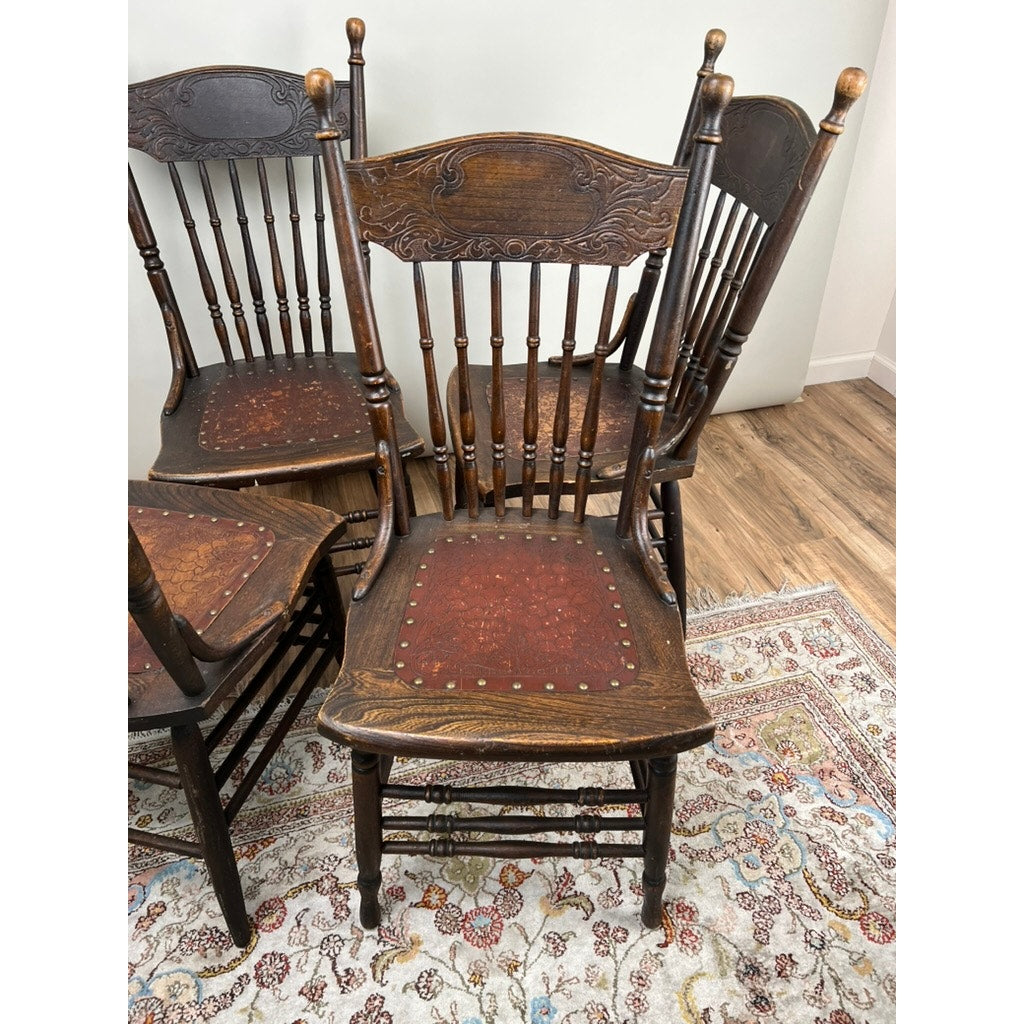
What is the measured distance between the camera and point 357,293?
1.02m

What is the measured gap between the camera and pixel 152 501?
1.29 metres

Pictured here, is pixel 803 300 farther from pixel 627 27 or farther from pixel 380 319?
pixel 380 319

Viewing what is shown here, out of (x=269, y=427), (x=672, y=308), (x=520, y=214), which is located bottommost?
(x=269, y=427)

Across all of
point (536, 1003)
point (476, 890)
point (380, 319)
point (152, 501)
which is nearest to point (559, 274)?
point (380, 319)

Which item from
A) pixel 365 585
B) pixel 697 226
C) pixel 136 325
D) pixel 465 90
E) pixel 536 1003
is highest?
pixel 465 90

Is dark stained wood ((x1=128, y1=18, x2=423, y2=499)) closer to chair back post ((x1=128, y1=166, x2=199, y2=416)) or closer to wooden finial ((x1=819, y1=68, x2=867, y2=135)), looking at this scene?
chair back post ((x1=128, y1=166, x2=199, y2=416))

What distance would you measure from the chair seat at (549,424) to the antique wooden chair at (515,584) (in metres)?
0.10

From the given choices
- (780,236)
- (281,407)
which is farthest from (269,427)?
(780,236)

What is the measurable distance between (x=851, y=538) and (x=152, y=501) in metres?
1.81

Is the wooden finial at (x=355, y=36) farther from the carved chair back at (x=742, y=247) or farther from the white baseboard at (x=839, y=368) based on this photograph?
the white baseboard at (x=839, y=368)

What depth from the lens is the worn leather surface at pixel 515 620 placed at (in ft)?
3.32

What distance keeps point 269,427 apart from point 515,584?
2.22 ft

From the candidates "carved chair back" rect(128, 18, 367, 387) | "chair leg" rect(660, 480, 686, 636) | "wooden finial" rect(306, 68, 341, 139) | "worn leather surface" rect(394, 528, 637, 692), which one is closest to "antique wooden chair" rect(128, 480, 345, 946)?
"worn leather surface" rect(394, 528, 637, 692)

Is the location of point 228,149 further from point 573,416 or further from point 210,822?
point 210,822
